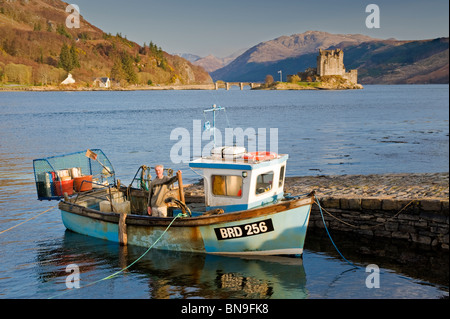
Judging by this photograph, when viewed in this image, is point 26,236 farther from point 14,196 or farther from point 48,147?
point 48,147

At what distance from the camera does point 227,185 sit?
1508cm

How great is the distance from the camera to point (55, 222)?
21.4 meters

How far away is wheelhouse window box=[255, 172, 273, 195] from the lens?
15141 mm

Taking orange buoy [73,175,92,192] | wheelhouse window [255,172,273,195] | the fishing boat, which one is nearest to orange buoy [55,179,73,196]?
orange buoy [73,175,92,192]

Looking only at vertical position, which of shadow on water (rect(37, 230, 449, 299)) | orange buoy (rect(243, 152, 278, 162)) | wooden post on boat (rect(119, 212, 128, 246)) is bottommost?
shadow on water (rect(37, 230, 449, 299))

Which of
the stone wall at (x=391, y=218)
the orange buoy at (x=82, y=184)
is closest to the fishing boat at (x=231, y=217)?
the orange buoy at (x=82, y=184)

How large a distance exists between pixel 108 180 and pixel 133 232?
228 inches

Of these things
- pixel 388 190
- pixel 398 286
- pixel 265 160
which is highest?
pixel 265 160

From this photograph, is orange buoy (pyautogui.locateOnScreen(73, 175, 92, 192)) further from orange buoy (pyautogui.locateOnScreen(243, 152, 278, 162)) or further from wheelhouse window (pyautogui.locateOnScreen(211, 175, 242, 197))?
orange buoy (pyautogui.locateOnScreen(243, 152, 278, 162))

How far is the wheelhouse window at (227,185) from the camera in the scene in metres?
14.9

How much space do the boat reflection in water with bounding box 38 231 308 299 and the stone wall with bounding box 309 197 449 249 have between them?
300cm

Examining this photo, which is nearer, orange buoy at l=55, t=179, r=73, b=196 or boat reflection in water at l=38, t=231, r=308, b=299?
boat reflection in water at l=38, t=231, r=308, b=299

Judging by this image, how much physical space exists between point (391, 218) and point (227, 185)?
5836mm
